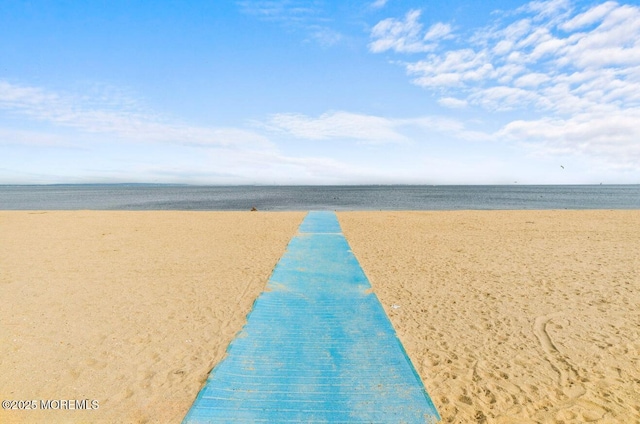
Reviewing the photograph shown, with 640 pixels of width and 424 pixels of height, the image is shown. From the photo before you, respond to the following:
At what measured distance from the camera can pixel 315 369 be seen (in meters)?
4.10

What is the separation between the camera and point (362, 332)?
16.7 feet

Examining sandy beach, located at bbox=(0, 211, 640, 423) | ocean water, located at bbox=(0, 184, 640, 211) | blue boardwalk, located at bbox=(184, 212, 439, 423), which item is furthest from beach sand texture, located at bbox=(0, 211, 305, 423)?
ocean water, located at bbox=(0, 184, 640, 211)

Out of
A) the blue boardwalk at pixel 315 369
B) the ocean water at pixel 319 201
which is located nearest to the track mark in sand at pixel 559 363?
the blue boardwalk at pixel 315 369

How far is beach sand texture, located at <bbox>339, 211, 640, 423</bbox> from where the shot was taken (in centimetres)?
368

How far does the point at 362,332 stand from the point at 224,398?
2.28 meters

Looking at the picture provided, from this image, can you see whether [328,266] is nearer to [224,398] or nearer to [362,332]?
[362,332]

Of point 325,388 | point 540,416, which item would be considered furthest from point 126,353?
point 540,416

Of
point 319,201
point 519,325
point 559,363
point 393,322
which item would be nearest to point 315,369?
point 393,322

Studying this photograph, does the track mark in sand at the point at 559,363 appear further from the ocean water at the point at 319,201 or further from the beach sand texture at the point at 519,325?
the ocean water at the point at 319,201

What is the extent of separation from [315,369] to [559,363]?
3310 millimetres

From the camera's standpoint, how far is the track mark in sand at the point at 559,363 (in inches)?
154

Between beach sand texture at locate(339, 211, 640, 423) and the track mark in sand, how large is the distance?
0.01 metres

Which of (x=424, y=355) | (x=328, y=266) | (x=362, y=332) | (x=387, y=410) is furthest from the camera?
(x=328, y=266)

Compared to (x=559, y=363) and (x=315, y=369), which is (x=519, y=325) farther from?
(x=315, y=369)
